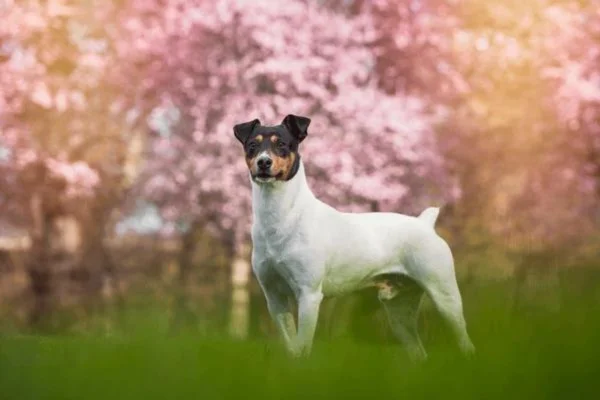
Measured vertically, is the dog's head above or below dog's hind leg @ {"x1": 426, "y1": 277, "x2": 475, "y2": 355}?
above

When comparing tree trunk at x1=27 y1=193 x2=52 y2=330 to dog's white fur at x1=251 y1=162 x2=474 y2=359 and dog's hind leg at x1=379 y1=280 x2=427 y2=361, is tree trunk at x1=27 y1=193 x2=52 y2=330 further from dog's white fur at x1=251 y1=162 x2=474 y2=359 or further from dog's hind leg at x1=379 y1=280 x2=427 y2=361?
dog's white fur at x1=251 y1=162 x2=474 y2=359

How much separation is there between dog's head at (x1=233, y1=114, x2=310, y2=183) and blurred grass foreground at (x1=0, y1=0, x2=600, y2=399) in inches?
247

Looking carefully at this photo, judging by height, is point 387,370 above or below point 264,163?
below

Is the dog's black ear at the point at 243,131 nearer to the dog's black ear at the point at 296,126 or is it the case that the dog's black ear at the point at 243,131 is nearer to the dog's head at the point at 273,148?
the dog's head at the point at 273,148

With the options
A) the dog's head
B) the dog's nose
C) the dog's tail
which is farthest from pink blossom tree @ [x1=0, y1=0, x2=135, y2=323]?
the dog's nose

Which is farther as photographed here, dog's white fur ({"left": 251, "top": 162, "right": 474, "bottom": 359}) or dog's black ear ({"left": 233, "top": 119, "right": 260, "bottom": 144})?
dog's black ear ({"left": 233, "top": 119, "right": 260, "bottom": 144})

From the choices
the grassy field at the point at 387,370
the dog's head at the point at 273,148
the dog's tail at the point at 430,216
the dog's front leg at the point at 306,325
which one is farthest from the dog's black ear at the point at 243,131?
the grassy field at the point at 387,370

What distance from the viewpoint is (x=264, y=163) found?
6070mm

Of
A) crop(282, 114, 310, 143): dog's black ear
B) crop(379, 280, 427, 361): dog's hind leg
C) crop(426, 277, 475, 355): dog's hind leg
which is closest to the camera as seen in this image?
crop(282, 114, 310, 143): dog's black ear

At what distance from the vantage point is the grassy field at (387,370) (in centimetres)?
223

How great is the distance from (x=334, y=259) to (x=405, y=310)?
0.98m

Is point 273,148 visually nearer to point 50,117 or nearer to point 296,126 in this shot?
point 296,126

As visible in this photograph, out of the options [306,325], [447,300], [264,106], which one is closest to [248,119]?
[264,106]

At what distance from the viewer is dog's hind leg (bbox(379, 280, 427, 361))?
23.4ft
